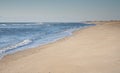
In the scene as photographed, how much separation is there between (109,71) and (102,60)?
136cm

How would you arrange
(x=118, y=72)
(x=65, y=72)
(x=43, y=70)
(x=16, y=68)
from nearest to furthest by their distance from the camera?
(x=118, y=72) < (x=65, y=72) < (x=43, y=70) < (x=16, y=68)

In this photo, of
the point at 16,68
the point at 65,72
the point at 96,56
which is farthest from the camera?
the point at 96,56

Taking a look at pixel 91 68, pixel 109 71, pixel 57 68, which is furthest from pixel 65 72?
pixel 109 71

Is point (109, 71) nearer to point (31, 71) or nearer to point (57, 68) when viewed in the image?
point (57, 68)

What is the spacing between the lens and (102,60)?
7.39 metres

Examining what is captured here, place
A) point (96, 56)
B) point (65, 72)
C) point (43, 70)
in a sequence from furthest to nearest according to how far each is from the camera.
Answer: point (96, 56)
point (43, 70)
point (65, 72)

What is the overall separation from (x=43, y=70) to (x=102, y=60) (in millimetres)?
2568

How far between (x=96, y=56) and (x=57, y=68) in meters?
2.24

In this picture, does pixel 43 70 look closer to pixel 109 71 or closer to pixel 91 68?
pixel 91 68

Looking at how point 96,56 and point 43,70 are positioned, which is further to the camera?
point 96,56

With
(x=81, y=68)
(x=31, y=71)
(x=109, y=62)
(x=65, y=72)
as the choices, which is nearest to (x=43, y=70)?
(x=31, y=71)

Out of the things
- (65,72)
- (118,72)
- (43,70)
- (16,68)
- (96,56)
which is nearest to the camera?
(118,72)

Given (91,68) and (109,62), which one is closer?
(91,68)

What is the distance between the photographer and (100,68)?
6422mm
